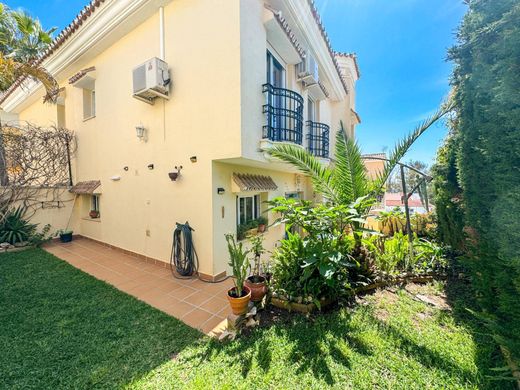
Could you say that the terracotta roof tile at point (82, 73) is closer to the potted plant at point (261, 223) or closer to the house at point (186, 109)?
the house at point (186, 109)

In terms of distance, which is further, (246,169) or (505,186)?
(246,169)

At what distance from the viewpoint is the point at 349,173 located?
544 centimetres

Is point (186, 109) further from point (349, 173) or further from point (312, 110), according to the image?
point (312, 110)

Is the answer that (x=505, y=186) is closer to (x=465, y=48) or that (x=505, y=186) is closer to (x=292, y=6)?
(x=465, y=48)

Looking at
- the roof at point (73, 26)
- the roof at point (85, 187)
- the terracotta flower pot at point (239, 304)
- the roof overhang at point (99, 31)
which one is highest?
the roof at point (73, 26)

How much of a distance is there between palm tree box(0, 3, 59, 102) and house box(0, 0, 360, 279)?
1.10 metres

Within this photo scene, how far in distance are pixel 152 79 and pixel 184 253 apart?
5.69m

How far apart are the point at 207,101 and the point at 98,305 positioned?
19.9 feet

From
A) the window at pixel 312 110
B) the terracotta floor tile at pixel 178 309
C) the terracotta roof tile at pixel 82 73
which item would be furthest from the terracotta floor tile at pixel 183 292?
the terracotta roof tile at pixel 82 73

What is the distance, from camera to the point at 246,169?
8.09 meters

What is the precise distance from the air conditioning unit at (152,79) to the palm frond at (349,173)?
19.4 ft

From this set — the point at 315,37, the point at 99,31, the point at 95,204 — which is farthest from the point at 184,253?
the point at 315,37

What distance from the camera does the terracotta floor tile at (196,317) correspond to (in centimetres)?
469

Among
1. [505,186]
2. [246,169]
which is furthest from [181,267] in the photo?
[505,186]
